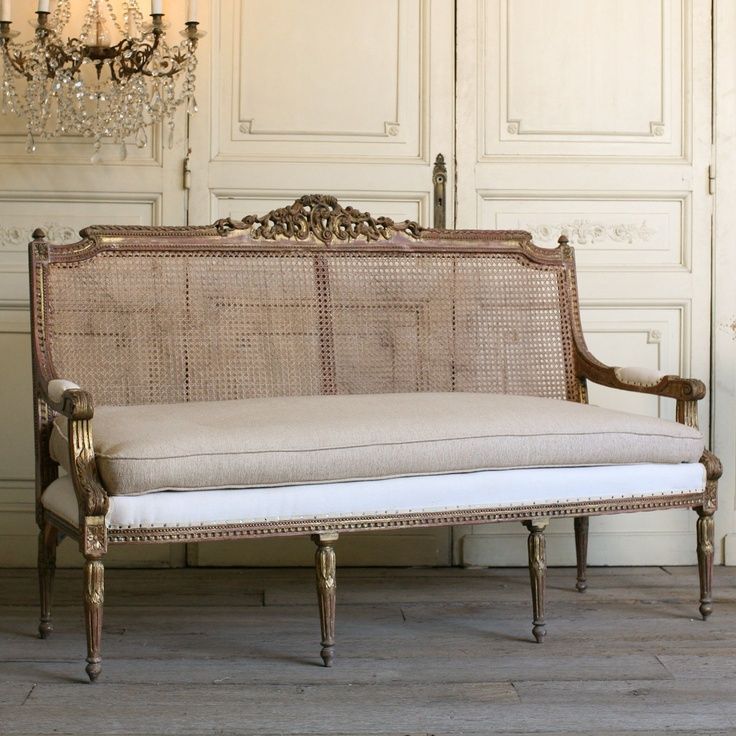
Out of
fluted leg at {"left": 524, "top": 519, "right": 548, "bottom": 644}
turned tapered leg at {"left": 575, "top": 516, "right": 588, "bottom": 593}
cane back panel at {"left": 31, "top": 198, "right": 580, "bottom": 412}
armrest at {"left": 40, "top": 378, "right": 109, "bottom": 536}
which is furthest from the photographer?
turned tapered leg at {"left": 575, "top": 516, "right": 588, "bottom": 593}

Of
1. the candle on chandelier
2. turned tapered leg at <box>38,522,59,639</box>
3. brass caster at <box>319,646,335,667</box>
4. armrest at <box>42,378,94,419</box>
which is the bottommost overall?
brass caster at <box>319,646,335,667</box>

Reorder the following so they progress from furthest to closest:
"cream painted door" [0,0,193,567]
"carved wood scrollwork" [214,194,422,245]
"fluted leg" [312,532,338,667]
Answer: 1. "cream painted door" [0,0,193,567]
2. "carved wood scrollwork" [214,194,422,245]
3. "fluted leg" [312,532,338,667]

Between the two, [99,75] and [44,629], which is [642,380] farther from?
[99,75]

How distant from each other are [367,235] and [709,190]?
1.16 metres

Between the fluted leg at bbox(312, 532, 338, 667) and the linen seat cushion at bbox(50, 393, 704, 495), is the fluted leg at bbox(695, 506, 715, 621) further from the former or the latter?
the fluted leg at bbox(312, 532, 338, 667)

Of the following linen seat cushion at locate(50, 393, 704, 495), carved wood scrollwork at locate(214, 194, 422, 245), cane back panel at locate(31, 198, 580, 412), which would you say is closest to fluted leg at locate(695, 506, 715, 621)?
linen seat cushion at locate(50, 393, 704, 495)

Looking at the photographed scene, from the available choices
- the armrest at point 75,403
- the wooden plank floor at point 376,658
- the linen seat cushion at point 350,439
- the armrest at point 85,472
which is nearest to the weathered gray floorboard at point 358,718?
the wooden plank floor at point 376,658

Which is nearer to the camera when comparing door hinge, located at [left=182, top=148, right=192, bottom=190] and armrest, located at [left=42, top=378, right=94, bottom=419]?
armrest, located at [left=42, top=378, right=94, bottom=419]

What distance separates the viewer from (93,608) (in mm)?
2154

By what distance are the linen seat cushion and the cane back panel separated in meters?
0.24

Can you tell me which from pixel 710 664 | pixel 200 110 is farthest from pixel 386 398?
pixel 200 110

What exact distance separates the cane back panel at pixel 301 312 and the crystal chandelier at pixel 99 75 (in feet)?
1.52

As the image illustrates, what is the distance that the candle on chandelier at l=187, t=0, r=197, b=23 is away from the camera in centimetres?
292

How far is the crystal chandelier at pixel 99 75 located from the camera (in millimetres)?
2945
